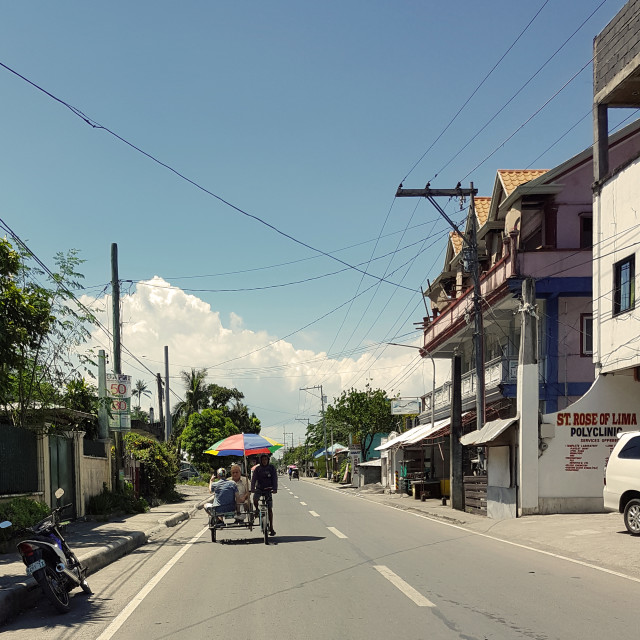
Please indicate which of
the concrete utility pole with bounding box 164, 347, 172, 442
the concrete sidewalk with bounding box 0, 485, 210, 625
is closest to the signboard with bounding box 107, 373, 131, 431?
the concrete sidewalk with bounding box 0, 485, 210, 625

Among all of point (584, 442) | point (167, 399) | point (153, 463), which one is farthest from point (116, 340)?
point (167, 399)

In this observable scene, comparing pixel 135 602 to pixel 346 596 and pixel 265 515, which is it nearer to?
pixel 346 596

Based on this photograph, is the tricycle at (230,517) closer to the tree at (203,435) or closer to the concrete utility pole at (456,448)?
the concrete utility pole at (456,448)

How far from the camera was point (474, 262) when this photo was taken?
2341cm

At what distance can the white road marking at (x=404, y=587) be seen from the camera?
8.54 meters

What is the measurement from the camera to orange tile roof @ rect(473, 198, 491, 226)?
33.1 metres

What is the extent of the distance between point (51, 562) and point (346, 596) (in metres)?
3.38

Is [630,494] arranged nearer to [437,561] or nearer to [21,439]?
[437,561]

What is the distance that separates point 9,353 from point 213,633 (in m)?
9.22

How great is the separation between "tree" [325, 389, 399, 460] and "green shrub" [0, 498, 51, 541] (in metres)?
43.9

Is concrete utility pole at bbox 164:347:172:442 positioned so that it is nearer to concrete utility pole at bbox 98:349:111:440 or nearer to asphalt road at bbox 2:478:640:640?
concrete utility pole at bbox 98:349:111:440

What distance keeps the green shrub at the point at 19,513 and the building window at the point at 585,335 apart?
17.7 meters

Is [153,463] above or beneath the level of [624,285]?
beneath

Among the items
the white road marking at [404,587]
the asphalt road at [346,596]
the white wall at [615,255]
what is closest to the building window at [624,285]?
the white wall at [615,255]
